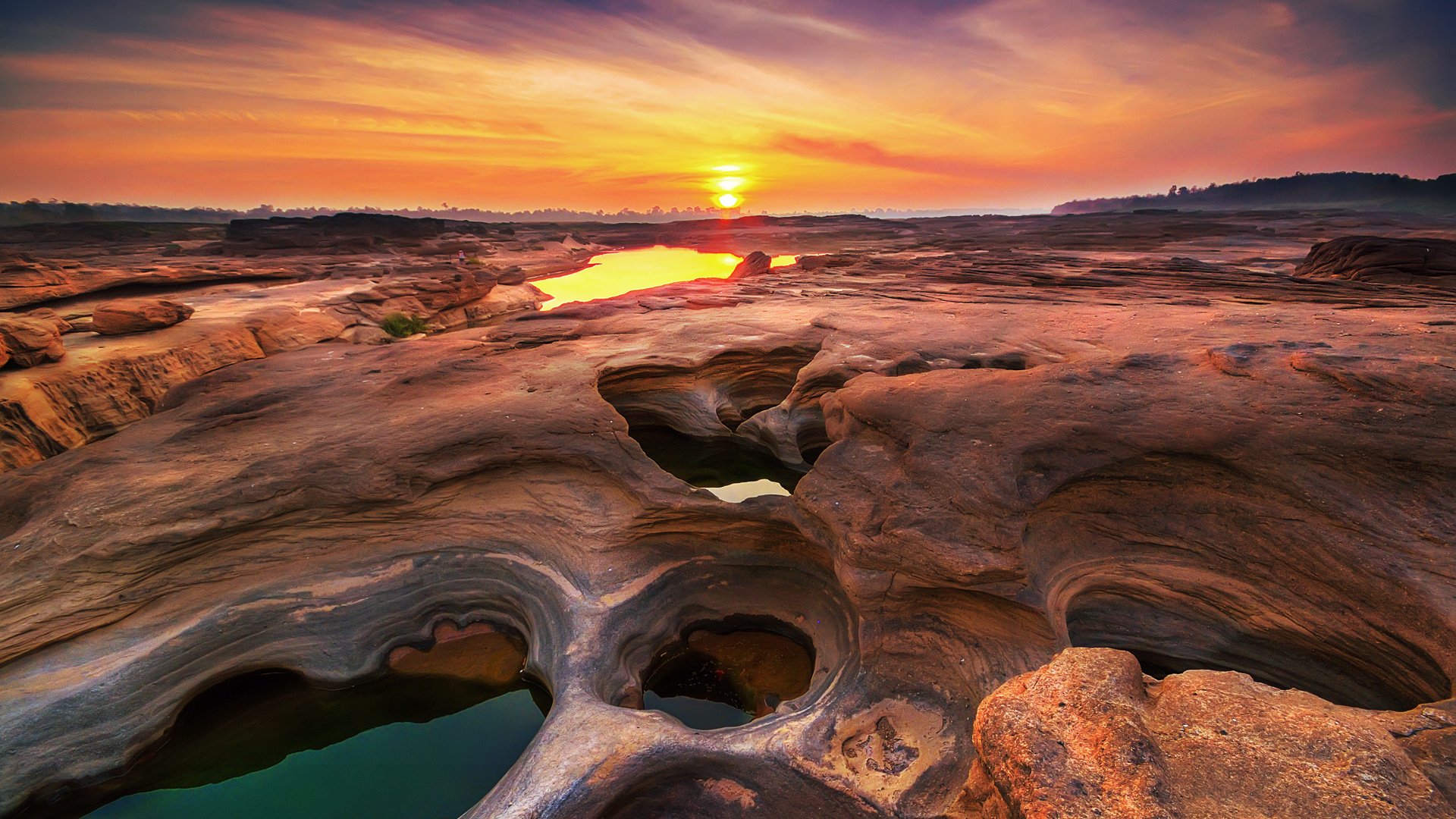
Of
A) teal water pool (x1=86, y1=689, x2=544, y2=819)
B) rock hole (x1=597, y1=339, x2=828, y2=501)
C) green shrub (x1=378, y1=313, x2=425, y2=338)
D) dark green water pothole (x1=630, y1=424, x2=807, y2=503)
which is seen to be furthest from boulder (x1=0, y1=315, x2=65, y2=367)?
dark green water pothole (x1=630, y1=424, x2=807, y2=503)

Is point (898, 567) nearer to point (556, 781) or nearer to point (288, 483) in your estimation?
point (556, 781)

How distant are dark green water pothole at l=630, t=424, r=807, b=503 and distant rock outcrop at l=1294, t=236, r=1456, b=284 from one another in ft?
49.0

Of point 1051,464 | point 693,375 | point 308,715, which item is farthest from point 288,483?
point 1051,464

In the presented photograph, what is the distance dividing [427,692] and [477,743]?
3.02 feet

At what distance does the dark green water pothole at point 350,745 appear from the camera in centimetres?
526

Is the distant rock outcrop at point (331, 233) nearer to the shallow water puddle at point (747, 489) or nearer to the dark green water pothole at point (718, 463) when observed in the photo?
the dark green water pothole at point (718, 463)

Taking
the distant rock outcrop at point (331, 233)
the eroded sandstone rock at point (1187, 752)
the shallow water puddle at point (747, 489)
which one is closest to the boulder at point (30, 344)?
the shallow water puddle at point (747, 489)

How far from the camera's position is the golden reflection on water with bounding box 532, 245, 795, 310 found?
29953 millimetres

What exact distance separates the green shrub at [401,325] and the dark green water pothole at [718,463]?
10719 mm

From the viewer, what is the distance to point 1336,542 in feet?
16.2

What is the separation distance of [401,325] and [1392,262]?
26.8 metres

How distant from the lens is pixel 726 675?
637 cm

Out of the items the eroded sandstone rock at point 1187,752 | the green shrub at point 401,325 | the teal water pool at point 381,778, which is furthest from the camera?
the green shrub at point 401,325

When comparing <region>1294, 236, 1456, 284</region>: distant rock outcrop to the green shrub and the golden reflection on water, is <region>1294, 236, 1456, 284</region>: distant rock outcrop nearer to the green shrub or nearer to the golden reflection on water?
the golden reflection on water
